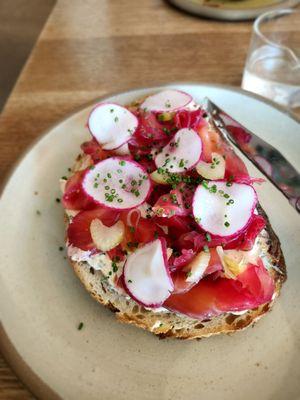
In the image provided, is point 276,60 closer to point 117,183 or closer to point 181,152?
point 181,152

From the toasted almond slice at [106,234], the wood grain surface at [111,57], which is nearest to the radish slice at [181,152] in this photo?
the toasted almond slice at [106,234]

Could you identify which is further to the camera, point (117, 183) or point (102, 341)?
point (117, 183)

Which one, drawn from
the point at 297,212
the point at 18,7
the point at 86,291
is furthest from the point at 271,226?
the point at 18,7

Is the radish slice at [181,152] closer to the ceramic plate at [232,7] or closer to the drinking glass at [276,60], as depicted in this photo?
the drinking glass at [276,60]

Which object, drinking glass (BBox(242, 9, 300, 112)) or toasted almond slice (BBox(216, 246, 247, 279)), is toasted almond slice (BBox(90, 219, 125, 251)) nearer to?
toasted almond slice (BBox(216, 246, 247, 279))

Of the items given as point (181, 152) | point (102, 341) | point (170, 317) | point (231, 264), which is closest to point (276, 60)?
point (181, 152)
